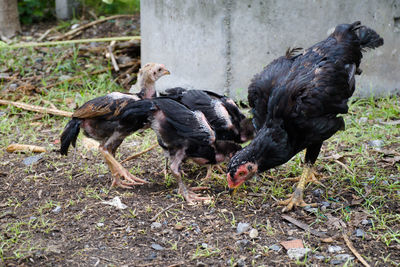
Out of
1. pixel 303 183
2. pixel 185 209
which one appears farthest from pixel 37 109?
pixel 303 183

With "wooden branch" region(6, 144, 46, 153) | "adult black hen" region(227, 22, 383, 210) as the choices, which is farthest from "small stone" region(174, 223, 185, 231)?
"wooden branch" region(6, 144, 46, 153)

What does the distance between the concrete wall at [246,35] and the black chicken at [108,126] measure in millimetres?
1688

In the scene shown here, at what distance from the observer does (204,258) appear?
3.56 m

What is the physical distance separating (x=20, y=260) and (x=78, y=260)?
0.41 m

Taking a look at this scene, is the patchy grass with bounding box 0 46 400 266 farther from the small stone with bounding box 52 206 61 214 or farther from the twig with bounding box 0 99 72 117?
the twig with bounding box 0 99 72 117

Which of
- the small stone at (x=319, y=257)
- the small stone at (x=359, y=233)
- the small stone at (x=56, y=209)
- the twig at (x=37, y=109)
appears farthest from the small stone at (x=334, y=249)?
the twig at (x=37, y=109)

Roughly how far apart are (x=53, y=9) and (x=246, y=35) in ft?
16.8

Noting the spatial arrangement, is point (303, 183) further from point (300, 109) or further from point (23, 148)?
point (23, 148)

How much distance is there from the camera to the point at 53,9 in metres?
9.67

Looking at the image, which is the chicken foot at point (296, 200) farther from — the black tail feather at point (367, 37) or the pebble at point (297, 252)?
the black tail feather at point (367, 37)

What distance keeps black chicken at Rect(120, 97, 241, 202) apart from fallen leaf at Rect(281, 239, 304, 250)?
959mm

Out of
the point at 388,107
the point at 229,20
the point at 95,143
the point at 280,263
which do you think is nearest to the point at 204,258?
the point at 280,263

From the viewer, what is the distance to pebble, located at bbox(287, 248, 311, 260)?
353 centimetres

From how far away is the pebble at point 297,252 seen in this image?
353cm
